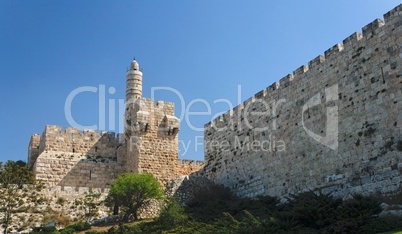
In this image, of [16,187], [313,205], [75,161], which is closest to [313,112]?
[313,205]

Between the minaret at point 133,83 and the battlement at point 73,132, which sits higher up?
the minaret at point 133,83

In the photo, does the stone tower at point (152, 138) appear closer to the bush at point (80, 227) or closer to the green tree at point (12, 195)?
the green tree at point (12, 195)

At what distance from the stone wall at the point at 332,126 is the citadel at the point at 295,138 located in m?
0.03

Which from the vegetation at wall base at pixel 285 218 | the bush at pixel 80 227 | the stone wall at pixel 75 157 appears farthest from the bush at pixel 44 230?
the stone wall at pixel 75 157

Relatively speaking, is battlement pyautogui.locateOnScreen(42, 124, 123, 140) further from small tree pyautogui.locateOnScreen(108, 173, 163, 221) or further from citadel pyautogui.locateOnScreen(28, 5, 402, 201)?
small tree pyautogui.locateOnScreen(108, 173, 163, 221)

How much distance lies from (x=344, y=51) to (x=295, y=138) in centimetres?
351

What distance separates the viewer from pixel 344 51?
A: 645 inches

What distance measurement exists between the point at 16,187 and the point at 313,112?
1147cm

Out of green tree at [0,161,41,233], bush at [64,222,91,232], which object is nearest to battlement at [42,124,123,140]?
green tree at [0,161,41,233]

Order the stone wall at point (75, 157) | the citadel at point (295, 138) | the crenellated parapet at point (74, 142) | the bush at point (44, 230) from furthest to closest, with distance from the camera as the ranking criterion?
the crenellated parapet at point (74, 142) < the stone wall at point (75, 157) < the bush at point (44, 230) < the citadel at point (295, 138)

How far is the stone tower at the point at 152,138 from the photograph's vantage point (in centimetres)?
2433

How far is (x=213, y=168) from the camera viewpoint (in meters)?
23.5

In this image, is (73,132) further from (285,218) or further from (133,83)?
(285,218)

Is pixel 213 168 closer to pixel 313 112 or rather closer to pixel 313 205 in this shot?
pixel 313 112
